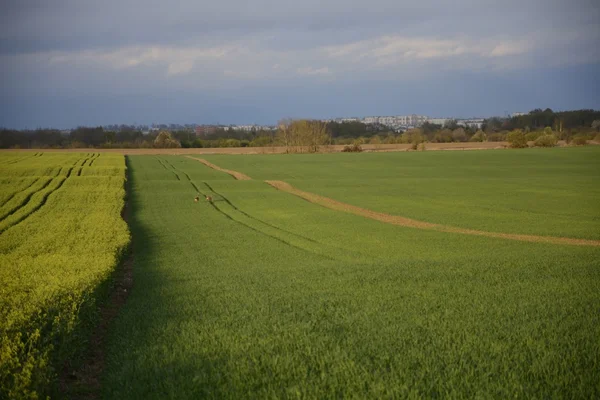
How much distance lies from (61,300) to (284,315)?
379cm

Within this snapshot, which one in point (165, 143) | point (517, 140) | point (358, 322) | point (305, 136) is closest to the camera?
point (358, 322)

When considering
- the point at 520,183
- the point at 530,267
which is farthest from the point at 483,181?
the point at 530,267

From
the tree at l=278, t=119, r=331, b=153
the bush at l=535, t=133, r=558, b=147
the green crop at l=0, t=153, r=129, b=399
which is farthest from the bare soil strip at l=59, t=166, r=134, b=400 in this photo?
the bush at l=535, t=133, r=558, b=147

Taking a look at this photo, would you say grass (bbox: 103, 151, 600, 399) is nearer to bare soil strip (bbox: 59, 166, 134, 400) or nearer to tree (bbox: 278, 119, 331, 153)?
bare soil strip (bbox: 59, 166, 134, 400)

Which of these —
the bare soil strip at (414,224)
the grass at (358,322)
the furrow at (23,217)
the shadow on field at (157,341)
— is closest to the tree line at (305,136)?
the bare soil strip at (414,224)

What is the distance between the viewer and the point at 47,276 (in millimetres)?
11727

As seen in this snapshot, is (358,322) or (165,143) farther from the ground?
(165,143)

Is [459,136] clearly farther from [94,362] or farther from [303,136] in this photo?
[94,362]

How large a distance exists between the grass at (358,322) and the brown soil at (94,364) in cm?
23

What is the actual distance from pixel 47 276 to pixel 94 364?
439 centimetres

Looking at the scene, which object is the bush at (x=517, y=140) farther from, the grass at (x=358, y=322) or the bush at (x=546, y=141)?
the grass at (x=358, y=322)

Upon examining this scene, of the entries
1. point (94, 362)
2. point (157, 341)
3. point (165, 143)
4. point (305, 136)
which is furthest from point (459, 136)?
point (94, 362)

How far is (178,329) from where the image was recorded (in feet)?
29.3

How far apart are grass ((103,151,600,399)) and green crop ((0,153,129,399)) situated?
813mm
